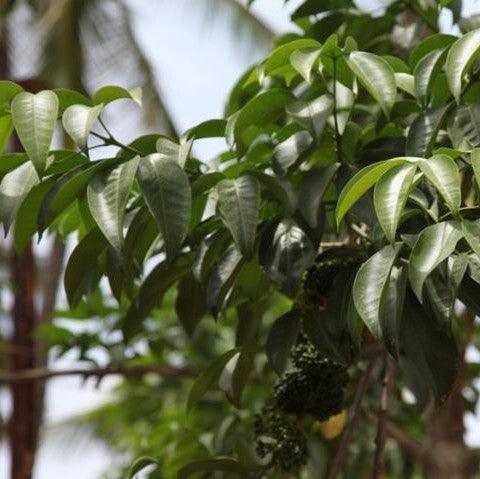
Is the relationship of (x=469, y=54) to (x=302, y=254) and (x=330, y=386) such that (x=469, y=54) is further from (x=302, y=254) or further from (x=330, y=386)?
(x=330, y=386)

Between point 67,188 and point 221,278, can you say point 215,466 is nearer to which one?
point 221,278

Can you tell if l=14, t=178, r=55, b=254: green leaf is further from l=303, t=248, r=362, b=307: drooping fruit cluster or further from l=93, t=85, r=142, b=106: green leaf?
l=303, t=248, r=362, b=307: drooping fruit cluster


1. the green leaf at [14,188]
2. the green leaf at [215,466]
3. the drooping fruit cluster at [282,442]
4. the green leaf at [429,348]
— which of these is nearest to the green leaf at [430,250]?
the green leaf at [429,348]

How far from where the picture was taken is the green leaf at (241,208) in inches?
56.9

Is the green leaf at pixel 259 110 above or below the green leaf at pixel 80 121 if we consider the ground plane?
below

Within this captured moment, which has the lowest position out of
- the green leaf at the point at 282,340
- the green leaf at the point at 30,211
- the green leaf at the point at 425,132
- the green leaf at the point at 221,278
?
the green leaf at the point at 282,340

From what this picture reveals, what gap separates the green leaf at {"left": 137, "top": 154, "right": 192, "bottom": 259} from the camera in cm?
140

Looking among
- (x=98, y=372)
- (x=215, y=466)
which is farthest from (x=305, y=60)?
(x=98, y=372)

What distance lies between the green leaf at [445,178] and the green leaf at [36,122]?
45 centimetres

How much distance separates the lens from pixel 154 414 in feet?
14.3

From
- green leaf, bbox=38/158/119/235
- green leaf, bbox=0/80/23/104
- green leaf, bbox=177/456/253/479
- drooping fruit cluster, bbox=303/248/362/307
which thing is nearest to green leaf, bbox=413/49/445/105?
drooping fruit cluster, bbox=303/248/362/307

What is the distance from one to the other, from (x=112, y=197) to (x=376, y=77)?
1.32 ft

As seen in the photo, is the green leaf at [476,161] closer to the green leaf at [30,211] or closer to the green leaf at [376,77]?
the green leaf at [376,77]

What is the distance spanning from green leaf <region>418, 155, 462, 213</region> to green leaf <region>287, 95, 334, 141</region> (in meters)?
0.30
